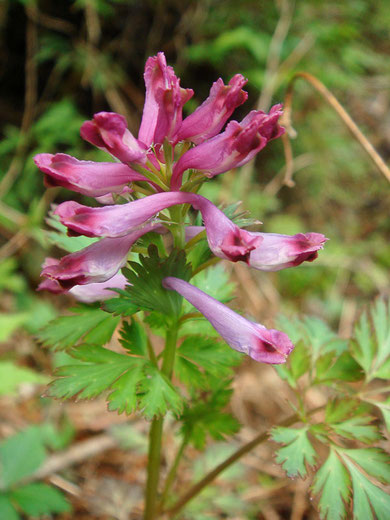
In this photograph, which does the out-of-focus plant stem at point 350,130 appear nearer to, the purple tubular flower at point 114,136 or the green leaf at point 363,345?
the green leaf at point 363,345

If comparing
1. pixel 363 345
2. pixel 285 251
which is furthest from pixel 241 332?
pixel 363 345

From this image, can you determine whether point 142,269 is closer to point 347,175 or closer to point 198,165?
point 198,165

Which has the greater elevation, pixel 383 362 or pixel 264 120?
pixel 264 120

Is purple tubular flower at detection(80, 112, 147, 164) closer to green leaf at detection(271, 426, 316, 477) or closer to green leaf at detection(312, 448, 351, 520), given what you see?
green leaf at detection(271, 426, 316, 477)

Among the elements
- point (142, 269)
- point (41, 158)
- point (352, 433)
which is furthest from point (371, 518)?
point (41, 158)

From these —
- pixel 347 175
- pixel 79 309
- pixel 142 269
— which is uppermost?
pixel 142 269

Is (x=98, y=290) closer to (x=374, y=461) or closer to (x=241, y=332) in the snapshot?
(x=241, y=332)
